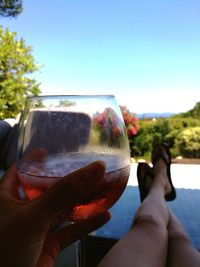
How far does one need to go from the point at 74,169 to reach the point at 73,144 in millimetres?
49

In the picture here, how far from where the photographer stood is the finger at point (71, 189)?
12.7 inches

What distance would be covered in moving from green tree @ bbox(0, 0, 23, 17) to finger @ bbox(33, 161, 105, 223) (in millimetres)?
5112

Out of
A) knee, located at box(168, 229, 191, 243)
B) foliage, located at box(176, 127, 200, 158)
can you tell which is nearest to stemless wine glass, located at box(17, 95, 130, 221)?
knee, located at box(168, 229, 191, 243)

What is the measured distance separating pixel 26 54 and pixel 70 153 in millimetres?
4231

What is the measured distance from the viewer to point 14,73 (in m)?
4.20

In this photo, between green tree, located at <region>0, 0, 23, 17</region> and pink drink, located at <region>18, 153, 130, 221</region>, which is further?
green tree, located at <region>0, 0, 23, 17</region>

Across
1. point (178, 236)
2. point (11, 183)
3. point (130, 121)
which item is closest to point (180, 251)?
point (178, 236)

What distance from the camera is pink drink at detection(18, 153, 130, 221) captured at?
1.20ft

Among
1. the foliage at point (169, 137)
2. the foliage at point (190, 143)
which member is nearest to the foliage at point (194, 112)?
the foliage at point (169, 137)

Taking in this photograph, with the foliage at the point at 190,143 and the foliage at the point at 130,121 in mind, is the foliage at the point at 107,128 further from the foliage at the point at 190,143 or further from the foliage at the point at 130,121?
Answer: the foliage at the point at 190,143

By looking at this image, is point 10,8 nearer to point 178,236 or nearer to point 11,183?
point 178,236

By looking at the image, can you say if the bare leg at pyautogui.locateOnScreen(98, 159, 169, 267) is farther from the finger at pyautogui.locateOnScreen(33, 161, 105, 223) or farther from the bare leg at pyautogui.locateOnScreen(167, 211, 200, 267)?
the finger at pyautogui.locateOnScreen(33, 161, 105, 223)

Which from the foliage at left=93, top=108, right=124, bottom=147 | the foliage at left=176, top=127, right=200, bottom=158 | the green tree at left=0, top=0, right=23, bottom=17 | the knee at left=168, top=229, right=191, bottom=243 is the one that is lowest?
the foliage at left=176, top=127, right=200, bottom=158

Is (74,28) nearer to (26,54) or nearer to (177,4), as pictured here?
(177,4)
